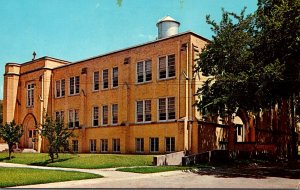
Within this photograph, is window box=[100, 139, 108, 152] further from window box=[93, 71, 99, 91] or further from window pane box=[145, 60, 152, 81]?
window pane box=[145, 60, 152, 81]

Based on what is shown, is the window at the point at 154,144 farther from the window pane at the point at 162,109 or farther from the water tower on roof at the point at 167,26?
the water tower on roof at the point at 167,26

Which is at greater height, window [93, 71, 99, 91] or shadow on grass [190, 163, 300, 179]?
window [93, 71, 99, 91]

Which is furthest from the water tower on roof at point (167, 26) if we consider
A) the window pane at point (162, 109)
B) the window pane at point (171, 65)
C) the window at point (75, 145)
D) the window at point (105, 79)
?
the window at point (75, 145)

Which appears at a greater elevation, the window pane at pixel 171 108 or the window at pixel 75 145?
the window pane at pixel 171 108

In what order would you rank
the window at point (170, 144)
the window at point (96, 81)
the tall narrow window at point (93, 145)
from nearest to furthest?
the window at point (170, 144)
the tall narrow window at point (93, 145)
the window at point (96, 81)

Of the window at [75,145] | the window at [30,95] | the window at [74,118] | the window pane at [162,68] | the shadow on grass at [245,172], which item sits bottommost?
the shadow on grass at [245,172]

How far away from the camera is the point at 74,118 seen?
40.8 meters

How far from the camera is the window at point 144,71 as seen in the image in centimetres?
3356

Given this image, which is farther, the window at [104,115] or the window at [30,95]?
the window at [30,95]

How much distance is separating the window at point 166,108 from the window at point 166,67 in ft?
6.63

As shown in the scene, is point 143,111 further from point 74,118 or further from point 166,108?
point 74,118

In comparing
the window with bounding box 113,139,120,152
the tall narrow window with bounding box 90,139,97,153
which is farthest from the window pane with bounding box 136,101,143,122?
the tall narrow window with bounding box 90,139,97,153

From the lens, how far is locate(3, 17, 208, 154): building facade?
30766 mm

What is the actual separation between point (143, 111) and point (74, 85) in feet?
36.5
